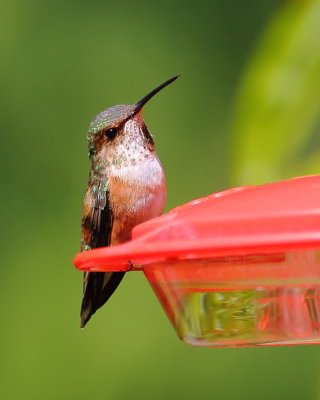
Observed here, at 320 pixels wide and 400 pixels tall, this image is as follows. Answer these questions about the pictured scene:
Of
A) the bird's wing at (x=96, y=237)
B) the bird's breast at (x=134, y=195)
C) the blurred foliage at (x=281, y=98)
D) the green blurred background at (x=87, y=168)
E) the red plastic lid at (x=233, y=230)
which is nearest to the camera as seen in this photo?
the red plastic lid at (x=233, y=230)

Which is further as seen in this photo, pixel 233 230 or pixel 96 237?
pixel 96 237

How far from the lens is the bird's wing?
3.08 meters

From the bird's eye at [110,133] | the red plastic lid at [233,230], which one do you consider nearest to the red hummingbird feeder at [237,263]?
the red plastic lid at [233,230]

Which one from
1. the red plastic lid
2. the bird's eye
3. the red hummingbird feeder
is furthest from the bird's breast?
the red plastic lid

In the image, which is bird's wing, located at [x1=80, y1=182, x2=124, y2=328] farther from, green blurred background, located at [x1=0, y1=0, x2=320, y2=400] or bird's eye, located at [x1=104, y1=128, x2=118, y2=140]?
green blurred background, located at [x1=0, y1=0, x2=320, y2=400]

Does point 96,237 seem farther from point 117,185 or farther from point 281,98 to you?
point 281,98

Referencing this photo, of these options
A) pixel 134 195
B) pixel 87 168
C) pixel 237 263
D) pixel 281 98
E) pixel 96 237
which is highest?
pixel 87 168

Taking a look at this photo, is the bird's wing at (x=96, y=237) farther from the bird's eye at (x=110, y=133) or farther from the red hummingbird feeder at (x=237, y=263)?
the red hummingbird feeder at (x=237, y=263)

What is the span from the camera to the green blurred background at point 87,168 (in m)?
4.48

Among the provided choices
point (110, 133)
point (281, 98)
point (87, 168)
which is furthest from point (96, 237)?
point (87, 168)

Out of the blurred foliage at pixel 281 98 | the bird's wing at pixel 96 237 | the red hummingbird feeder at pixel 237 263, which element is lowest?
the red hummingbird feeder at pixel 237 263

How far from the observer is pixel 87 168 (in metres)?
4.74

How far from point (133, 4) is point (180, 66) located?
0.53m

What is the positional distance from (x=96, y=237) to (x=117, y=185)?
0.21 m
